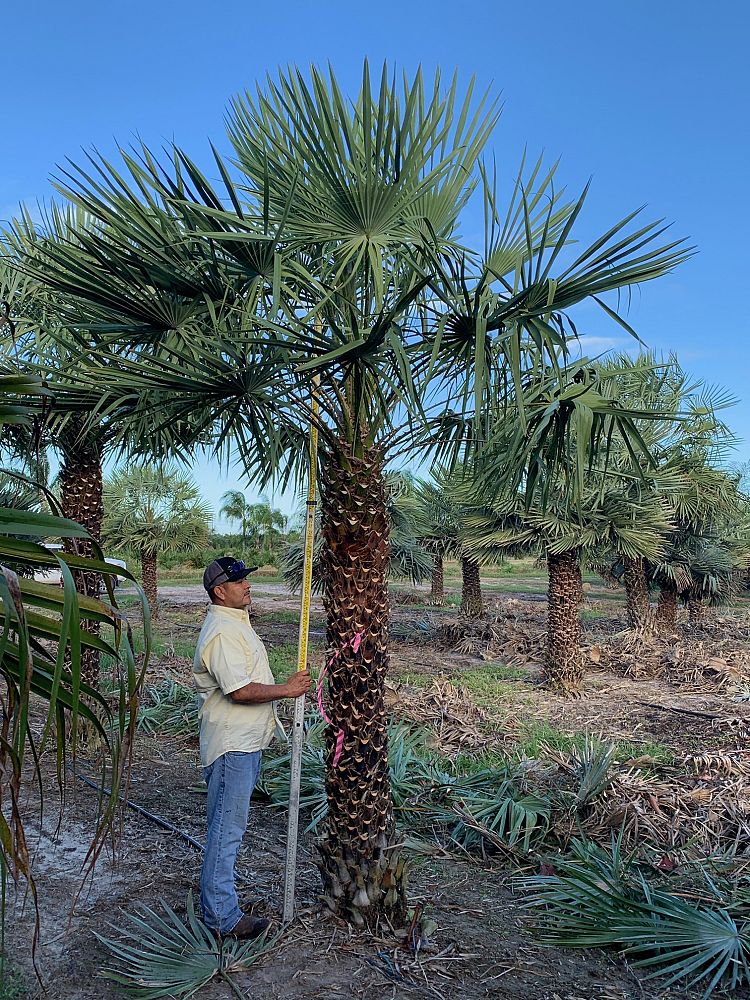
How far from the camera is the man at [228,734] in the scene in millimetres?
4184

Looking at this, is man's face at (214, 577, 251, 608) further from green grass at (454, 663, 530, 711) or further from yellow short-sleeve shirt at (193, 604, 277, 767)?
green grass at (454, 663, 530, 711)

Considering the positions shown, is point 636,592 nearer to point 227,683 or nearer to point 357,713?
point 357,713

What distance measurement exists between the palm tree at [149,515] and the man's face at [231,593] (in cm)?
1610

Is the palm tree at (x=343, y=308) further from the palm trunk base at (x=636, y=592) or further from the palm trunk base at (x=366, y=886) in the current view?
the palm trunk base at (x=636, y=592)

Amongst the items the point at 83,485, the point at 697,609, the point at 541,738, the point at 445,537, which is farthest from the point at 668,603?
the point at 83,485

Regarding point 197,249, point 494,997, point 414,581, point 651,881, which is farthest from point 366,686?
point 414,581

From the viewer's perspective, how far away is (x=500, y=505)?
42.4ft

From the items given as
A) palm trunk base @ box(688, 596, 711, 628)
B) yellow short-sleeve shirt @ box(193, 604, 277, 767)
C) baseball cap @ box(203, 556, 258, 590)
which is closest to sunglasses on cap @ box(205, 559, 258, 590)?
baseball cap @ box(203, 556, 258, 590)

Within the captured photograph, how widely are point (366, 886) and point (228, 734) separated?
122 centimetres

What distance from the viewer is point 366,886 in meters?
4.53

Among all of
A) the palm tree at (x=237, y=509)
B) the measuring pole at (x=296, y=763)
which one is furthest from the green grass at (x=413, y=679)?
the palm tree at (x=237, y=509)

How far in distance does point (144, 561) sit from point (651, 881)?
17.0 m

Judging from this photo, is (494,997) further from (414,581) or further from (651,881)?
(414,581)

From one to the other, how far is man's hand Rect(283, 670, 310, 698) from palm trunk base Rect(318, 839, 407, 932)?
1.02 meters
